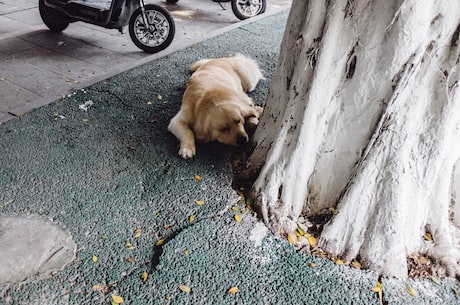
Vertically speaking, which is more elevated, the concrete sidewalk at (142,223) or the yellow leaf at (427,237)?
the yellow leaf at (427,237)

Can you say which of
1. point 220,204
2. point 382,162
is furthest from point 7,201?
point 382,162

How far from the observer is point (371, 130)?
3.09 m

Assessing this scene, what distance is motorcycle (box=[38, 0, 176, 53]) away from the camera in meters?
6.30

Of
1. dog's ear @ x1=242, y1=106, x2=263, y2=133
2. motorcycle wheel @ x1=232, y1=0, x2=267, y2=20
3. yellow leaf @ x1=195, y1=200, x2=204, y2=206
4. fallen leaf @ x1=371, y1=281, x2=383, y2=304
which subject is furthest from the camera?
motorcycle wheel @ x1=232, y1=0, x2=267, y2=20

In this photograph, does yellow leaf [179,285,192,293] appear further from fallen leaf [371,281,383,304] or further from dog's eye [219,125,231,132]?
dog's eye [219,125,231,132]

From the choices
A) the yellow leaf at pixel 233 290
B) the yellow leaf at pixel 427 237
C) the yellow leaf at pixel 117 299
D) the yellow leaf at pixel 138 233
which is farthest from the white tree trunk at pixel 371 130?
the yellow leaf at pixel 117 299

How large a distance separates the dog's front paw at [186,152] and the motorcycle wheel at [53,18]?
13.5 feet

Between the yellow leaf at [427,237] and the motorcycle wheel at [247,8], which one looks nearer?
the yellow leaf at [427,237]

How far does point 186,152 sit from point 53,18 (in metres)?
4.38

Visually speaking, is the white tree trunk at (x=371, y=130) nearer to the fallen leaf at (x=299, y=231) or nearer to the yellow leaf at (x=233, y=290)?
the fallen leaf at (x=299, y=231)

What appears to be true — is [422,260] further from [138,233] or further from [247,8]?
[247,8]

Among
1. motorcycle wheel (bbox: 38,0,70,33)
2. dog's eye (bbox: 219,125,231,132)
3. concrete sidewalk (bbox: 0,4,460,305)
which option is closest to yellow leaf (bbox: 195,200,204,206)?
concrete sidewalk (bbox: 0,4,460,305)

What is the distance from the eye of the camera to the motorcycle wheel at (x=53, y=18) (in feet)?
22.9

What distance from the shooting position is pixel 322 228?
11.2ft
